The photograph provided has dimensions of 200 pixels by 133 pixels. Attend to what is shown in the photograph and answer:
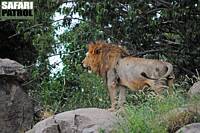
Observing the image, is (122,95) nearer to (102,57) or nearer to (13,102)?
(102,57)

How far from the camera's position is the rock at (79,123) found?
8703mm

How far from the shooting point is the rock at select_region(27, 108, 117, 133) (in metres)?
8.70

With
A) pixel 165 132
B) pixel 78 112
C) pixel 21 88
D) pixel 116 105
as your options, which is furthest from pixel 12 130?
pixel 165 132

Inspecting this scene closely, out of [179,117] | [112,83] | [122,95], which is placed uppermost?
[179,117]

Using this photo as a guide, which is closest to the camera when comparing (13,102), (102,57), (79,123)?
(79,123)

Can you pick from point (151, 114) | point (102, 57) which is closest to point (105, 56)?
Answer: point (102, 57)

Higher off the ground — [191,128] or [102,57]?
[102,57]

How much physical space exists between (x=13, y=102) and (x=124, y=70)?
2691mm

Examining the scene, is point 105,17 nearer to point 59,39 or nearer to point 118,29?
point 118,29

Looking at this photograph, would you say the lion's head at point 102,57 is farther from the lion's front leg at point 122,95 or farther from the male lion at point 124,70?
the lion's front leg at point 122,95

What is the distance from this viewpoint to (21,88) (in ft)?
41.0

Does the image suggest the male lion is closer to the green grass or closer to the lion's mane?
the lion's mane

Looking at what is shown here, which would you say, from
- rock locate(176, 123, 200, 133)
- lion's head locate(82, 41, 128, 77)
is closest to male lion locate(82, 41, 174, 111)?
lion's head locate(82, 41, 128, 77)

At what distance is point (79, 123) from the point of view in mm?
8891
